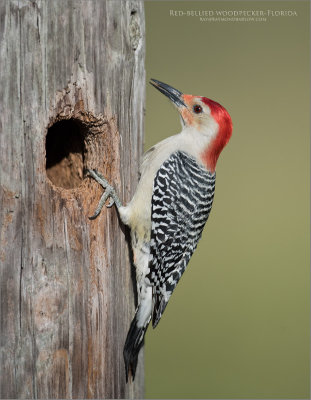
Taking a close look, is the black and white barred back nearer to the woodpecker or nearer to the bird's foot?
the woodpecker

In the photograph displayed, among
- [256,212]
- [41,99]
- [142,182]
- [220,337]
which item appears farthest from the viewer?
[256,212]

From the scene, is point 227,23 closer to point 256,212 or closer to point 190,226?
point 256,212

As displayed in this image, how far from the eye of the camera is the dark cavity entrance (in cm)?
338

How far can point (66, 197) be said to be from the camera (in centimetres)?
285

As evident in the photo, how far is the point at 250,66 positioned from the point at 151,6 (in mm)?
1272

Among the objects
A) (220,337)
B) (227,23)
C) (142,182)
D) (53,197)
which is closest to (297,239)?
(220,337)

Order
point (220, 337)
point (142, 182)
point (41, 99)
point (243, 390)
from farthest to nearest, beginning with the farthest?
point (220, 337), point (243, 390), point (142, 182), point (41, 99)

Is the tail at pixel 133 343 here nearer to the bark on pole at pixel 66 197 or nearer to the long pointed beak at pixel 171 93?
the bark on pole at pixel 66 197

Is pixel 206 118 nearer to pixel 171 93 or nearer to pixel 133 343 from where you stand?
pixel 171 93

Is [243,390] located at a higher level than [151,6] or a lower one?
lower

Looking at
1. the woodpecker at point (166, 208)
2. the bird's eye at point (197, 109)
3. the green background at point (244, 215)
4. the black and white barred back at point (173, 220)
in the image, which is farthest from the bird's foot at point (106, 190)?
the green background at point (244, 215)

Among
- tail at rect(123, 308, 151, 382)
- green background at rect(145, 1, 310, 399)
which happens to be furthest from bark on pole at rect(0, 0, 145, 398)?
green background at rect(145, 1, 310, 399)

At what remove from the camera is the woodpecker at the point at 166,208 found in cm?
319

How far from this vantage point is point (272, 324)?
5.75m
